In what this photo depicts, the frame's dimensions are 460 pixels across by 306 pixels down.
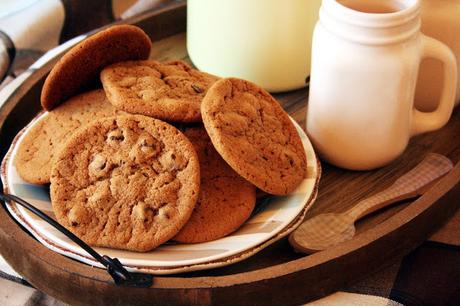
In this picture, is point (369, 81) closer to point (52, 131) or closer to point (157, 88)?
point (157, 88)

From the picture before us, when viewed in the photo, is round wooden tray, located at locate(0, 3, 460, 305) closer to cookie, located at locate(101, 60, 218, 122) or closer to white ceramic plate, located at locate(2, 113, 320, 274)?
white ceramic plate, located at locate(2, 113, 320, 274)

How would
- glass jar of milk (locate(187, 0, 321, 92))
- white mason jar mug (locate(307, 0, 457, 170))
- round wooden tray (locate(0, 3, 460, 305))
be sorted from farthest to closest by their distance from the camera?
glass jar of milk (locate(187, 0, 321, 92)) → white mason jar mug (locate(307, 0, 457, 170)) → round wooden tray (locate(0, 3, 460, 305))

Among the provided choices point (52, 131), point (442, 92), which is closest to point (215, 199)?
point (52, 131)

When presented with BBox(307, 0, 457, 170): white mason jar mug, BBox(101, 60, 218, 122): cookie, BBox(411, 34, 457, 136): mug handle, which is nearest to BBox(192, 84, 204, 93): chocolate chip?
BBox(101, 60, 218, 122): cookie

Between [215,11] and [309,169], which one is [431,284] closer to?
[309,169]

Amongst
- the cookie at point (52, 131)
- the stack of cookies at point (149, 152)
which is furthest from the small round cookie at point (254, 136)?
the cookie at point (52, 131)
